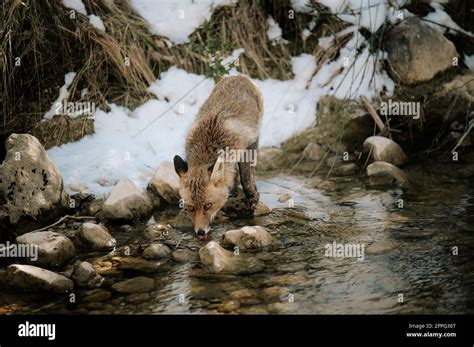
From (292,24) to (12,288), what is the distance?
26.6 ft

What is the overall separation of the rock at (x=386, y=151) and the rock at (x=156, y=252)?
4.02 m

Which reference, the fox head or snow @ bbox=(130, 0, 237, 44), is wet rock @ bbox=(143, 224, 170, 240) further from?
snow @ bbox=(130, 0, 237, 44)

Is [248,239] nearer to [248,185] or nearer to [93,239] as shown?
[248,185]

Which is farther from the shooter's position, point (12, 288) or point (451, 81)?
point (451, 81)

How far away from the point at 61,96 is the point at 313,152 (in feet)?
14.6

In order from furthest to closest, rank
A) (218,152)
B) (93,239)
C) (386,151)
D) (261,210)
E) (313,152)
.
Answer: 1. (313,152)
2. (386,151)
3. (261,210)
4. (218,152)
5. (93,239)

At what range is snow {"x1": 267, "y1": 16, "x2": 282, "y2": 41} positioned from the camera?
11.3m

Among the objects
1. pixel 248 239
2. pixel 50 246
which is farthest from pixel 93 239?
pixel 248 239

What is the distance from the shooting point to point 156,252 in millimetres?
5996

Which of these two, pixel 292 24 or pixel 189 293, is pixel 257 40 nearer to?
pixel 292 24

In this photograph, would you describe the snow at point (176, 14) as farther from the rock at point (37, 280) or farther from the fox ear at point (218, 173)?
the rock at point (37, 280)

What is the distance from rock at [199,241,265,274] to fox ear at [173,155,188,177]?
1.25m
